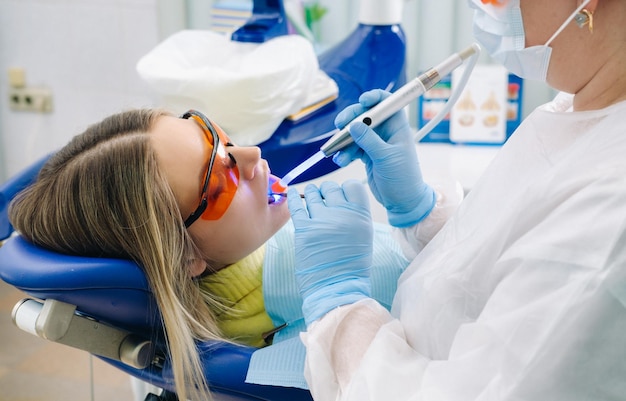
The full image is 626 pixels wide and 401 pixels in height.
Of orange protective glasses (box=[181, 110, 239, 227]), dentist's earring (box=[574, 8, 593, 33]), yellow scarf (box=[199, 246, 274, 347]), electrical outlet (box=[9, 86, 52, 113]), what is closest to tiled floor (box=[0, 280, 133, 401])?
electrical outlet (box=[9, 86, 52, 113])

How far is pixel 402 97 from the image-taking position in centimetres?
119

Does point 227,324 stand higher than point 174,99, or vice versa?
point 174,99

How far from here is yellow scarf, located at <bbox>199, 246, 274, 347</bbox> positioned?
1297 millimetres

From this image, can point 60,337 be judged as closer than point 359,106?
Yes

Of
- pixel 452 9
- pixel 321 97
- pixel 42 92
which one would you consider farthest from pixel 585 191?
pixel 42 92

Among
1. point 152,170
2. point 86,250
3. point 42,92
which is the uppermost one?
point 152,170

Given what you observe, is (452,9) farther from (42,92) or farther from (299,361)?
(42,92)

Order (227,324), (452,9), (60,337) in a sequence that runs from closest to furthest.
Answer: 1. (60,337)
2. (227,324)
3. (452,9)

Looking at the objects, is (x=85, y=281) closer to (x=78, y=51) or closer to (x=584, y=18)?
(x=584, y=18)

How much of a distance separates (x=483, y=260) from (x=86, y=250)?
0.65m

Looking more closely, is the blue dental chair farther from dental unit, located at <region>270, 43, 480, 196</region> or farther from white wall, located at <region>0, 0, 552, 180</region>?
white wall, located at <region>0, 0, 552, 180</region>

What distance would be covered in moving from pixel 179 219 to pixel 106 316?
0.65 feet

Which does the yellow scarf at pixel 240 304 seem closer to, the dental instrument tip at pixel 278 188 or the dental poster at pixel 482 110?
the dental instrument tip at pixel 278 188

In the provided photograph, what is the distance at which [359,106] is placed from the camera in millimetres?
1259
